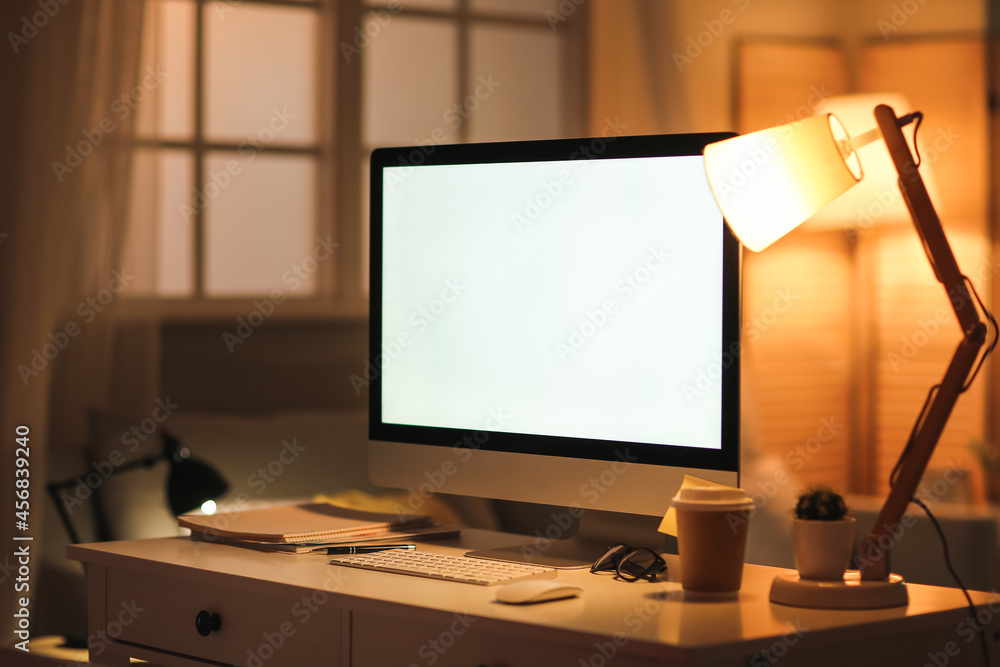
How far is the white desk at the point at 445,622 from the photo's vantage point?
3.38 feet

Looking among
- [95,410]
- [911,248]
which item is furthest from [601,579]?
[911,248]

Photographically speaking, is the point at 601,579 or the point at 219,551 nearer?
the point at 601,579

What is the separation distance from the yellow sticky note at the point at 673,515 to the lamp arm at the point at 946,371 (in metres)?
0.18

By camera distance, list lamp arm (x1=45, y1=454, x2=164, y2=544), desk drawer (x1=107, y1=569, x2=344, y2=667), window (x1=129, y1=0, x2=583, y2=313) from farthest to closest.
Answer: window (x1=129, y1=0, x2=583, y2=313), lamp arm (x1=45, y1=454, x2=164, y2=544), desk drawer (x1=107, y1=569, x2=344, y2=667)

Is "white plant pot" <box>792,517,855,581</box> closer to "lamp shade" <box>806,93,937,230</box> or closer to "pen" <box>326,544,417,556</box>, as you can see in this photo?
"pen" <box>326,544,417,556</box>

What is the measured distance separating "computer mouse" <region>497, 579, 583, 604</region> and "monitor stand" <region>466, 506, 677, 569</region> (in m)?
0.20

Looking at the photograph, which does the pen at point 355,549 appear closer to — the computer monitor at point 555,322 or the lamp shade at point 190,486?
the computer monitor at point 555,322

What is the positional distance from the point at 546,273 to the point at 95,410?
132 cm

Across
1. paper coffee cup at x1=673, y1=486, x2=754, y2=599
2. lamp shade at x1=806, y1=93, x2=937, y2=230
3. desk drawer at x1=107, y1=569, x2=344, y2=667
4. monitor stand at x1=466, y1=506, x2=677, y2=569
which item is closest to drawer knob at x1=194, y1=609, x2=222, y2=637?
desk drawer at x1=107, y1=569, x2=344, y2=667

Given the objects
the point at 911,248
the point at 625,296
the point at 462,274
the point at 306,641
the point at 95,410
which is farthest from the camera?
the point at 911,248

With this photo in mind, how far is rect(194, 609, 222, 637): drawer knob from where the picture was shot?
4.34 feet

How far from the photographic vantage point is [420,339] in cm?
156

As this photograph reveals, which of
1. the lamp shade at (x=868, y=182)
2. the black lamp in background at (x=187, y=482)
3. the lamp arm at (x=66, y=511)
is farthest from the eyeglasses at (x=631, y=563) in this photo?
the lamp shade at (x=868, y=182)

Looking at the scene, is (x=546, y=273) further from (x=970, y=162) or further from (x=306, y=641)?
(x=970, y=162)
